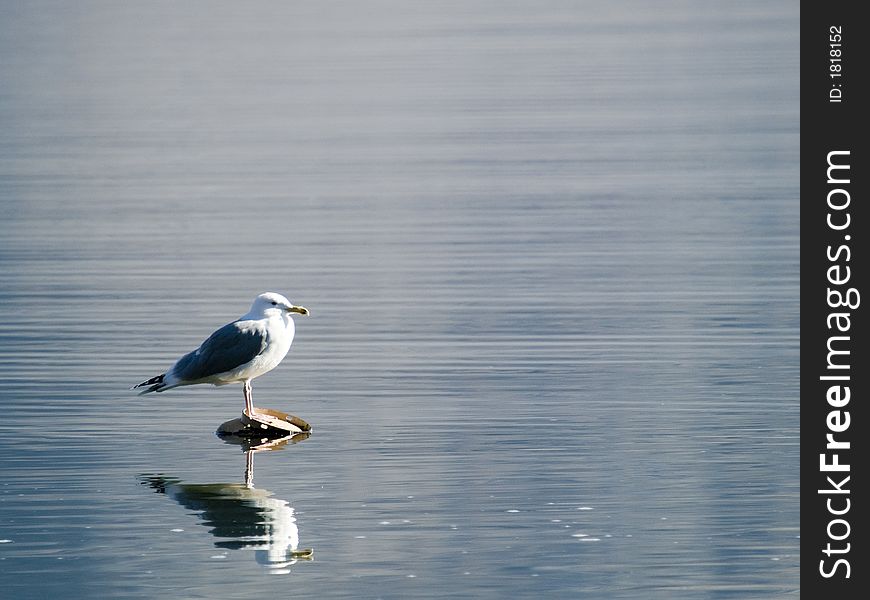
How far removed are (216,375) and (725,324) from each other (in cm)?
592

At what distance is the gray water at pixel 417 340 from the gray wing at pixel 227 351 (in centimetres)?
50

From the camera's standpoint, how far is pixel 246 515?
40.8 feet

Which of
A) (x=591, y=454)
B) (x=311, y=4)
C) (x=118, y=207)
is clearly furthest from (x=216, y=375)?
(x=311, y=4)

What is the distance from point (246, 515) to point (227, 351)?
2726mm

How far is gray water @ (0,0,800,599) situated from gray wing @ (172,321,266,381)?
1.64ft

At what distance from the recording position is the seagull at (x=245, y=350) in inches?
590

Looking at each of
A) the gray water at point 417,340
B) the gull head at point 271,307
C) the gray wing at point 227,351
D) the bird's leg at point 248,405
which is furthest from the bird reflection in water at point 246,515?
the gull head at point 271,307

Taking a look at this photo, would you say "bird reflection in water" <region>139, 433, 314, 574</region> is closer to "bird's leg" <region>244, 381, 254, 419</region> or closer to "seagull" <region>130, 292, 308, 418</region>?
"bird's leg" <region>244, 381, 254, 419</region>

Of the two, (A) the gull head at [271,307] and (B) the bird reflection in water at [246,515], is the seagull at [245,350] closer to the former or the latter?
(A) the gull head at [271,307]

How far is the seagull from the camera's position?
49.1 ft

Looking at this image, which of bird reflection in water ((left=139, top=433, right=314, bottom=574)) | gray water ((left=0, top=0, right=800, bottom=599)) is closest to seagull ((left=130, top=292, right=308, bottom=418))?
gray water ((left=0, top=0, right=800, bottom=599))

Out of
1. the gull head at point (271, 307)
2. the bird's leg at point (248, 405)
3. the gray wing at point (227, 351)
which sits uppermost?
the gull head at point (271, 307)

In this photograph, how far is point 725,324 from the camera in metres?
19.1

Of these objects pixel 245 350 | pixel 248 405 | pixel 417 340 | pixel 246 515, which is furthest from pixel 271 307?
pixel 417 340
